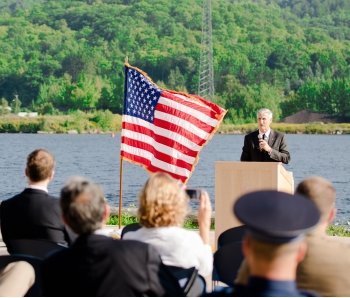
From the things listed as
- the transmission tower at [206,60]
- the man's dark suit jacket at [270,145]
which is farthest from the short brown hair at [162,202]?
the transmission tower at [206,60]

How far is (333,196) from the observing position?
3.90 m

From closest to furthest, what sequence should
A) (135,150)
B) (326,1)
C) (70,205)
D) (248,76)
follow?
(70,205) → (135,150) → (248,76) → (326,1)

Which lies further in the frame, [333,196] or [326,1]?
[326,1]

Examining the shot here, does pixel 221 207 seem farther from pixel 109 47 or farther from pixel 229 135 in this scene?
pixel 109 47

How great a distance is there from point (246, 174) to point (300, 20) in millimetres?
165830

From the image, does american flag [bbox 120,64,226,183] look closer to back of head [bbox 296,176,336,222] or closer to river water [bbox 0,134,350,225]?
back of head [bbox 296,176,336,222]

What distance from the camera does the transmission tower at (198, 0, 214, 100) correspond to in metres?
122

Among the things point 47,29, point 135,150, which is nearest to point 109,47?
point 47,29

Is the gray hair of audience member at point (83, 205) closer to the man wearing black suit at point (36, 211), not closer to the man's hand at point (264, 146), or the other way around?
the man wearing black suit at point (36, 211)

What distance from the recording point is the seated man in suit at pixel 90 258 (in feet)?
12.2

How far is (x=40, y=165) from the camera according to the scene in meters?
5.30

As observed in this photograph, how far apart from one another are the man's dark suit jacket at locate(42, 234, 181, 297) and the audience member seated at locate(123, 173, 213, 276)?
0.38m

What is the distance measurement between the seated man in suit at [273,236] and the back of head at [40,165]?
2.44 m

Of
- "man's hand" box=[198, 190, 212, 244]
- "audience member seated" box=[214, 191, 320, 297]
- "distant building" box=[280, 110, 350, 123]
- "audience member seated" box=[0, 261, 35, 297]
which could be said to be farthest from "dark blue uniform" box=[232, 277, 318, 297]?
"distant building" box=[280, 110, 350, 123]
